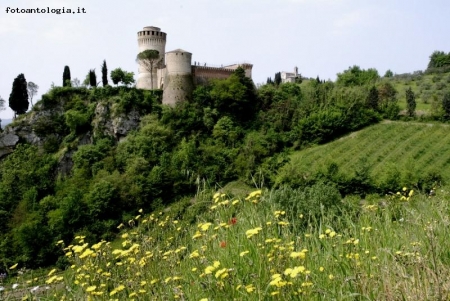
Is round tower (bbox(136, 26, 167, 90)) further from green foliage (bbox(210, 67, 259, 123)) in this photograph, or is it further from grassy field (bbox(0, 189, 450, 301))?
grassy field (bbox(0, 189, 450, 301))

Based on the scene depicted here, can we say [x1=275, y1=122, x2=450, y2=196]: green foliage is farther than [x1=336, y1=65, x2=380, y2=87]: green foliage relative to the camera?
No

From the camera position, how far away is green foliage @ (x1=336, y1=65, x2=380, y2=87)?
1875 inches

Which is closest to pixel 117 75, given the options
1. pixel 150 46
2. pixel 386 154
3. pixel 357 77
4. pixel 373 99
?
pixel 150 46

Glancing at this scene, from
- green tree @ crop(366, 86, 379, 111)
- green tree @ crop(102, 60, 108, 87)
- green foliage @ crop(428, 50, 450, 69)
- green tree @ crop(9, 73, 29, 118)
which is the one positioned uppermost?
green foliage @ crop(428, 50, 450, 69)

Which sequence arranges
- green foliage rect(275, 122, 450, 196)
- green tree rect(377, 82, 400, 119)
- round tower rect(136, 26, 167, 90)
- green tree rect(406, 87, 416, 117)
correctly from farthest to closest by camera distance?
round tower rect(136, 26, 167, 90) → green tree rect(377, 82, 400, 119) → green tree rect(406, 87, 416, 117) → green foliage rect(275, 122, 450, 196)

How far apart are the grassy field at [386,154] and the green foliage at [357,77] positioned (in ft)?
49.8

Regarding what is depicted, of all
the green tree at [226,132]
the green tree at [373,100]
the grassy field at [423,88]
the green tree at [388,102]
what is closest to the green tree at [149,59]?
the green tree at [226,132]

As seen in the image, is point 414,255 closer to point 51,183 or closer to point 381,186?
point 381,186

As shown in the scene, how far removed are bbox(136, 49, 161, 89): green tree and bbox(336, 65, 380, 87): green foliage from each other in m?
21.3

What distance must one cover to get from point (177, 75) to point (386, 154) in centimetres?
1891

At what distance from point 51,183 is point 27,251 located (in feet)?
27.7

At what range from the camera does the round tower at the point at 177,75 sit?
35.1 m

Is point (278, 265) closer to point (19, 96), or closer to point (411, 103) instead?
point (411, 103)

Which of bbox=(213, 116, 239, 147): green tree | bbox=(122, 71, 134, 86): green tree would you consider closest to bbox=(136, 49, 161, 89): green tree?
bbox=(122, 71, 134, 86): green tree
